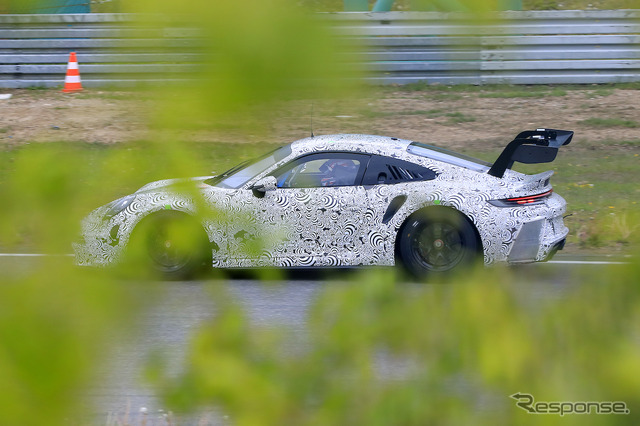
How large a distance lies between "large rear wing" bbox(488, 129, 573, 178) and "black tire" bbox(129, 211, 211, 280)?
17.9ft

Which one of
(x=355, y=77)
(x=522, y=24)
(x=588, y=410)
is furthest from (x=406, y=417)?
(x=522, y=24)

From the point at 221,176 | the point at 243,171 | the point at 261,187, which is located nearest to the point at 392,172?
the point at 261,187

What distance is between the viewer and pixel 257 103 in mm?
1056

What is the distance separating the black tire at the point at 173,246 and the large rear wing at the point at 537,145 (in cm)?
545

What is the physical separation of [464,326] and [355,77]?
1.18ft

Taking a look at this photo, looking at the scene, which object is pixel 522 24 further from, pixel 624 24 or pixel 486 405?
pixel 486 405

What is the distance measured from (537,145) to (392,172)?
1201 mm

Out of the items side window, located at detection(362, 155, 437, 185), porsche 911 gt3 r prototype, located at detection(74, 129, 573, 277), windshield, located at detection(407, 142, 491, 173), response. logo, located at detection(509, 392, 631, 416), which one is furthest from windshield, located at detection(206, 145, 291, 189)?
windshield, located at detection(407, 142, 491, 173)

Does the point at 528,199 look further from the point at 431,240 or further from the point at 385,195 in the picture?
the point at 385,195

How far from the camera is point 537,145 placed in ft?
21.7

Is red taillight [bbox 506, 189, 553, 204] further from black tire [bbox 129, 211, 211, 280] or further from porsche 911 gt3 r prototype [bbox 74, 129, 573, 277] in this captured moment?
black tire [bbox 129, 211, 211, 280]

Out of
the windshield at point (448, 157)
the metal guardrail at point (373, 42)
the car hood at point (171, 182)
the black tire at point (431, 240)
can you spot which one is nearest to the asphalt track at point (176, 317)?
the car hood at point (171, 182)

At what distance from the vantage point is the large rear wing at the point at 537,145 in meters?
6.48

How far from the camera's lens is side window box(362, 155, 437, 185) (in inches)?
278
